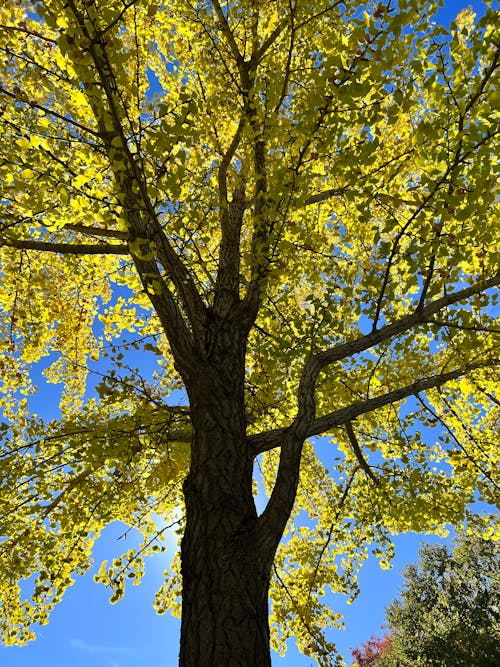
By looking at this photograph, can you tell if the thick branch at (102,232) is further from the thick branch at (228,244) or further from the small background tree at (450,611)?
the small background tree at (450,611)

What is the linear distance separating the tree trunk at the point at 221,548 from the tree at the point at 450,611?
17053 millimetres

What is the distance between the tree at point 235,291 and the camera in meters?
2.57

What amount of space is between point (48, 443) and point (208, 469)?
6.54 feet

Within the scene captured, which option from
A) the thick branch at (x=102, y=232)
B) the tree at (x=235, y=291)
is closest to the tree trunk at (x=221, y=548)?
the tree at (x=235, y=291)

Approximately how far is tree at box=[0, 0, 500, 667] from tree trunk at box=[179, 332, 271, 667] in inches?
0.5

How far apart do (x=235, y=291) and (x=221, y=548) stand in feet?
8.46

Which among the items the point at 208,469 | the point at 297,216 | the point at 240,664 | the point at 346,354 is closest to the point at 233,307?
the point at 346,354

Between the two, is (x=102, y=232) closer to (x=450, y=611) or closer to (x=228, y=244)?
(x=228, y=244)

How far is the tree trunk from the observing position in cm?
216

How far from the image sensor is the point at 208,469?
2854 millimetres

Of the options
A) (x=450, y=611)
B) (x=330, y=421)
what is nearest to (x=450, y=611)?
(x=450, y=611)

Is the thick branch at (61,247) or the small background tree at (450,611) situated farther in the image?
the small background tree at (450,611)

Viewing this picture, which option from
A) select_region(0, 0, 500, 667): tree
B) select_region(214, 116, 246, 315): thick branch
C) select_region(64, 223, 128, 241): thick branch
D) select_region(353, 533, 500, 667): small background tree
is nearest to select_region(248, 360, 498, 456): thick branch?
select_region(0, 0, 500, 667): tree

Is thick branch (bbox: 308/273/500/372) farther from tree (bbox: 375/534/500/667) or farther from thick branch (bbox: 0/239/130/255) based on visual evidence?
tree (bbox: 375/534/500/667)
